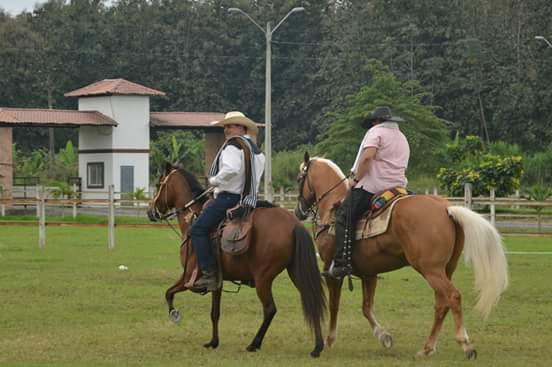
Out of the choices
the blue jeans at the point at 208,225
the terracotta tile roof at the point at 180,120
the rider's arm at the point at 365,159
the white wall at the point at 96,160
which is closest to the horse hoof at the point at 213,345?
the blue jeans at the point at 208,225

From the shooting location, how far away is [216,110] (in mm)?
79750

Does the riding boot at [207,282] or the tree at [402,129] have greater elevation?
the tree at [402,129]

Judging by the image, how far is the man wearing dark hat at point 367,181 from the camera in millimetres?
11945

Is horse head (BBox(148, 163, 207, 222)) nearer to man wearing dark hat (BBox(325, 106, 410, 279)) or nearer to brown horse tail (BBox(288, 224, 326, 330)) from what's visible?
brown horse tail (BBox(288, 224, 326, 330))

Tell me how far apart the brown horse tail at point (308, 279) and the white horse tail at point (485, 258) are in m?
1.50

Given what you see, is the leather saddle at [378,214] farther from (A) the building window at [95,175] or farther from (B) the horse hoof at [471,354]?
(A) the building window at [95,175]

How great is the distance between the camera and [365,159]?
11867mm

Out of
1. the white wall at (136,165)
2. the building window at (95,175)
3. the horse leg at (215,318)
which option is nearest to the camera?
the horse leg at (215,318)

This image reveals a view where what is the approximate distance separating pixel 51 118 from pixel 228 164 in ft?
134

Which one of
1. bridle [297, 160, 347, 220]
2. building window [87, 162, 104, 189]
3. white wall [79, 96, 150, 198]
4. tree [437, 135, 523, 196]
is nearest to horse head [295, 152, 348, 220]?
bridle [297, 160, 347, 220]

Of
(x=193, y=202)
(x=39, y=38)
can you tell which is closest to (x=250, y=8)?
(x=39, y=38)

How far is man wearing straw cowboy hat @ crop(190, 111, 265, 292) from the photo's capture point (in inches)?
464

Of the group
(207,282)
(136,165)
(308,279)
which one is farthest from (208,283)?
(136,165)

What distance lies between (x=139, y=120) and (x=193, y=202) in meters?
42.9
